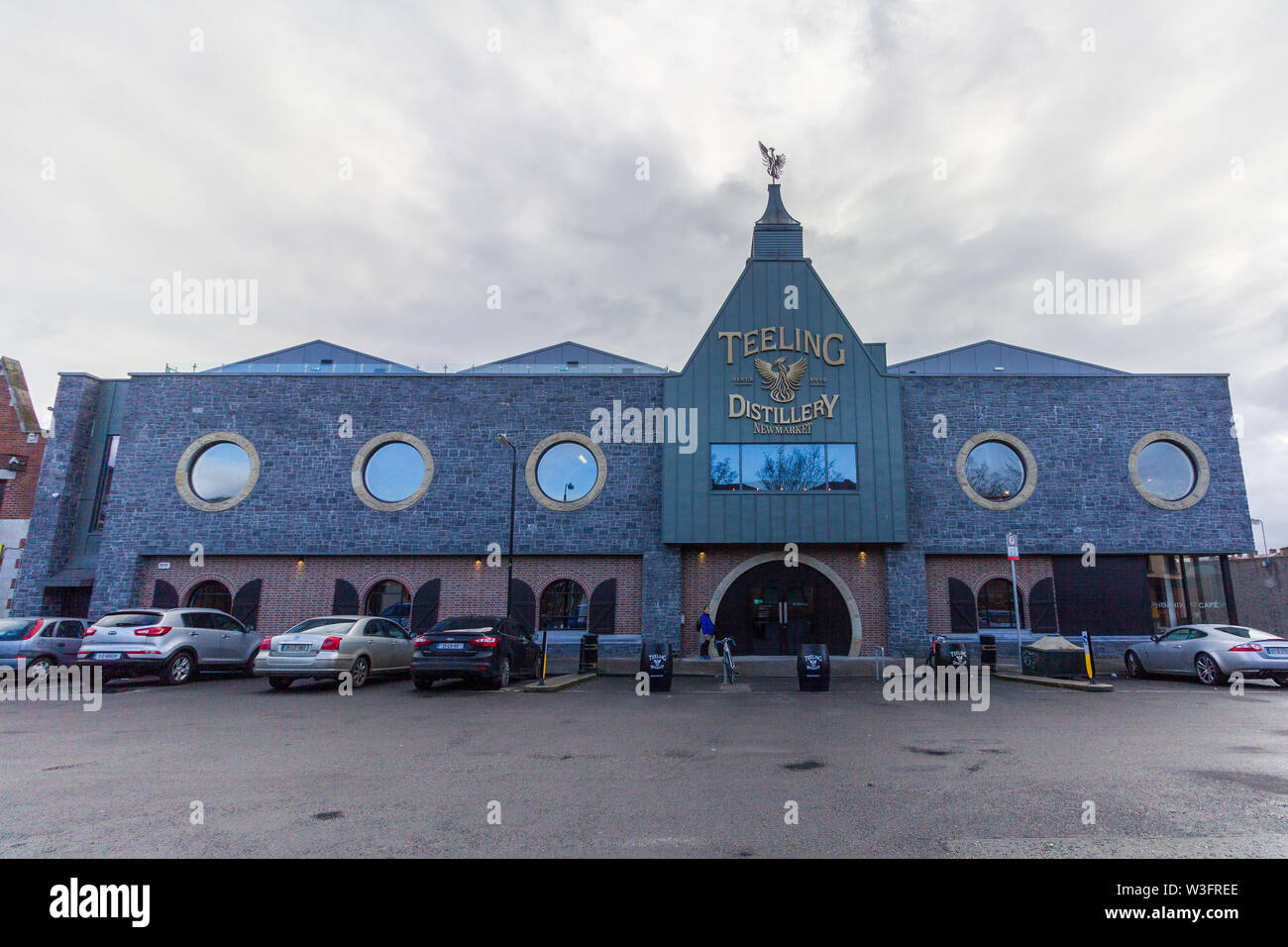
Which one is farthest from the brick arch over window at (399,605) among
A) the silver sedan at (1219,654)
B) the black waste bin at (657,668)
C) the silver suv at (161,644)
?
the silver sedan at (1219,654)

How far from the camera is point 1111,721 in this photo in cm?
993

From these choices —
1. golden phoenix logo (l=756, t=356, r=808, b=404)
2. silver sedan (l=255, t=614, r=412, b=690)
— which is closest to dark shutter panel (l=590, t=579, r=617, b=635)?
silver sedan (l=255, t=614, r=412, b=690)

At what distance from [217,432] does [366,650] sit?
13.8 m

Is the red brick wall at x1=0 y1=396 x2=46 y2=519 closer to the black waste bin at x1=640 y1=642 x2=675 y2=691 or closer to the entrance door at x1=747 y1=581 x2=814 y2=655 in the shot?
the black waste bin at x1=640 y1=642 x2=675 y2=691

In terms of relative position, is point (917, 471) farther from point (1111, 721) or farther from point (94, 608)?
point (94, 608)

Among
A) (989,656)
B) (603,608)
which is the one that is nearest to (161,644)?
(603,608)

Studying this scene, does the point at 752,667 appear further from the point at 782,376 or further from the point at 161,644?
the point at 161,644

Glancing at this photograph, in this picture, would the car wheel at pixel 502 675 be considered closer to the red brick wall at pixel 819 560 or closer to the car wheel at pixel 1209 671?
the red brick wall at pixel 819 560

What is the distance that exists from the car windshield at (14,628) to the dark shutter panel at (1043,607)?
92.3ft

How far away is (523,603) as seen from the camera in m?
22.6

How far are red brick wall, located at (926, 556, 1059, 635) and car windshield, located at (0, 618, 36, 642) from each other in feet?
81.5

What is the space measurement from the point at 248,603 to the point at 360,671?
11.2 meters

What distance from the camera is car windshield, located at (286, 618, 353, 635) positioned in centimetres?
1429
